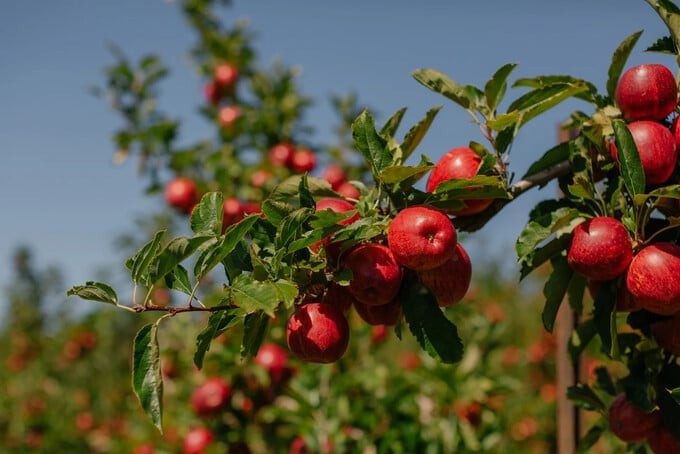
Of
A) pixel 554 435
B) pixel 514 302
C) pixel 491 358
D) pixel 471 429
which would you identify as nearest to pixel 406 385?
pixel 471 429

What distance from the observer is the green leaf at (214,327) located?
79 cm

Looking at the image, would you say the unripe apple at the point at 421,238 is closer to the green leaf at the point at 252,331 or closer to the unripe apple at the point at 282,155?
the green leaf at the point at 252,331

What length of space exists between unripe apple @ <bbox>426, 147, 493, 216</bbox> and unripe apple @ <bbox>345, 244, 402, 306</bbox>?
5.8 inches

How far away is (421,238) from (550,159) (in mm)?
326

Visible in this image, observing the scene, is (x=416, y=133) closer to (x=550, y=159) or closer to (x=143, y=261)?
(x=550, y=159)

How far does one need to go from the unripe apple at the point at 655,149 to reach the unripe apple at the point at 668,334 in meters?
0.21

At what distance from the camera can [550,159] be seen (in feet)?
3.27

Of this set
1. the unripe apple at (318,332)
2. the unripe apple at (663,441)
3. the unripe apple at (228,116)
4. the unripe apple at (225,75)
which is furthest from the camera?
the unripe apple at (225,75)

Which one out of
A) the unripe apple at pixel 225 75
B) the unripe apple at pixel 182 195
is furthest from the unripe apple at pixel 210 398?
the unripe apple at pixel 225 75

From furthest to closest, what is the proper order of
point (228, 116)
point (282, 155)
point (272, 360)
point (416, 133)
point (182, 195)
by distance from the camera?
1. point (228, 116)
2. point (282, 155)
3. point (182, 195)
4. point (272, 360)
5. point (416, 133)

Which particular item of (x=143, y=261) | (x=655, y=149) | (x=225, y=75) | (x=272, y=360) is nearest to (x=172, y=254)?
(x=143, y=261)

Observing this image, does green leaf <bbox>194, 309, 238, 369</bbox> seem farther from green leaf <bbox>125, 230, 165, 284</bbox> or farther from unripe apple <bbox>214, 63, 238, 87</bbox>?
unripe apple <bbox>214, 63, 238, 87</bbox>

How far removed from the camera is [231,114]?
281 cm

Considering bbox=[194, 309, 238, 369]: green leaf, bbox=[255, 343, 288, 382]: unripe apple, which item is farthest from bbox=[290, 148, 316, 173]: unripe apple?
bbox=[194, 309, 238, 369]: green leaf
